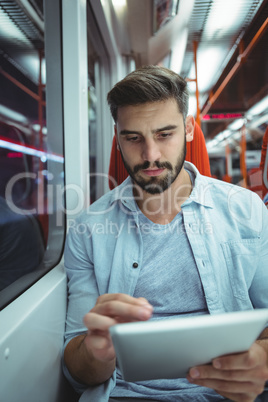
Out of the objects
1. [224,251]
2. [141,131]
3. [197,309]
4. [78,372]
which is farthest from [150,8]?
[78,372]

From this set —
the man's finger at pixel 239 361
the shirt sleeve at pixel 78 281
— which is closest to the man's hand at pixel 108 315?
the man's finger at pixel 239 361

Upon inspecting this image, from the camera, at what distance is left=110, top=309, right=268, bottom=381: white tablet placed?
542 mm

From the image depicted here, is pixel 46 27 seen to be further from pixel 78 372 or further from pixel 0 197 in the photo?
pixel 78 372

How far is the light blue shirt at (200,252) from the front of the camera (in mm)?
1116

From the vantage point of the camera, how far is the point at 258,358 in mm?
658

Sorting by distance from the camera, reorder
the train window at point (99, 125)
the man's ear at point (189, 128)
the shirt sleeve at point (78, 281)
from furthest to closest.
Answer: the train window at point (99, 125) → the man's ear at point (189, 128) → the shirt sleeve at point (78, 281)

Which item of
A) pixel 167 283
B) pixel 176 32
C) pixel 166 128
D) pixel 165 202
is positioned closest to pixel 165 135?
pixel 166 128

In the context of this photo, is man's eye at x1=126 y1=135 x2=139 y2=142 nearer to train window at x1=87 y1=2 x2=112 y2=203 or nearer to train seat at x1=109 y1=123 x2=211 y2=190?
train seat at x1=109 y1=123 x2=211 y2=190

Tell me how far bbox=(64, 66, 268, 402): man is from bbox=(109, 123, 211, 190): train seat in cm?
21

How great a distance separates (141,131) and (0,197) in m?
0.89

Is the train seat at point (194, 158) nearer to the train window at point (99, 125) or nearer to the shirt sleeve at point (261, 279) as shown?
the shirt sleeve at point (261, 279)

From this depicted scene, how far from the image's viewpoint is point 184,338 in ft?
1.86

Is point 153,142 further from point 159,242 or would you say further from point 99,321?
point 99,321

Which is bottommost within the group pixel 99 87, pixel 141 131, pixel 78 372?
pixel 78 372
